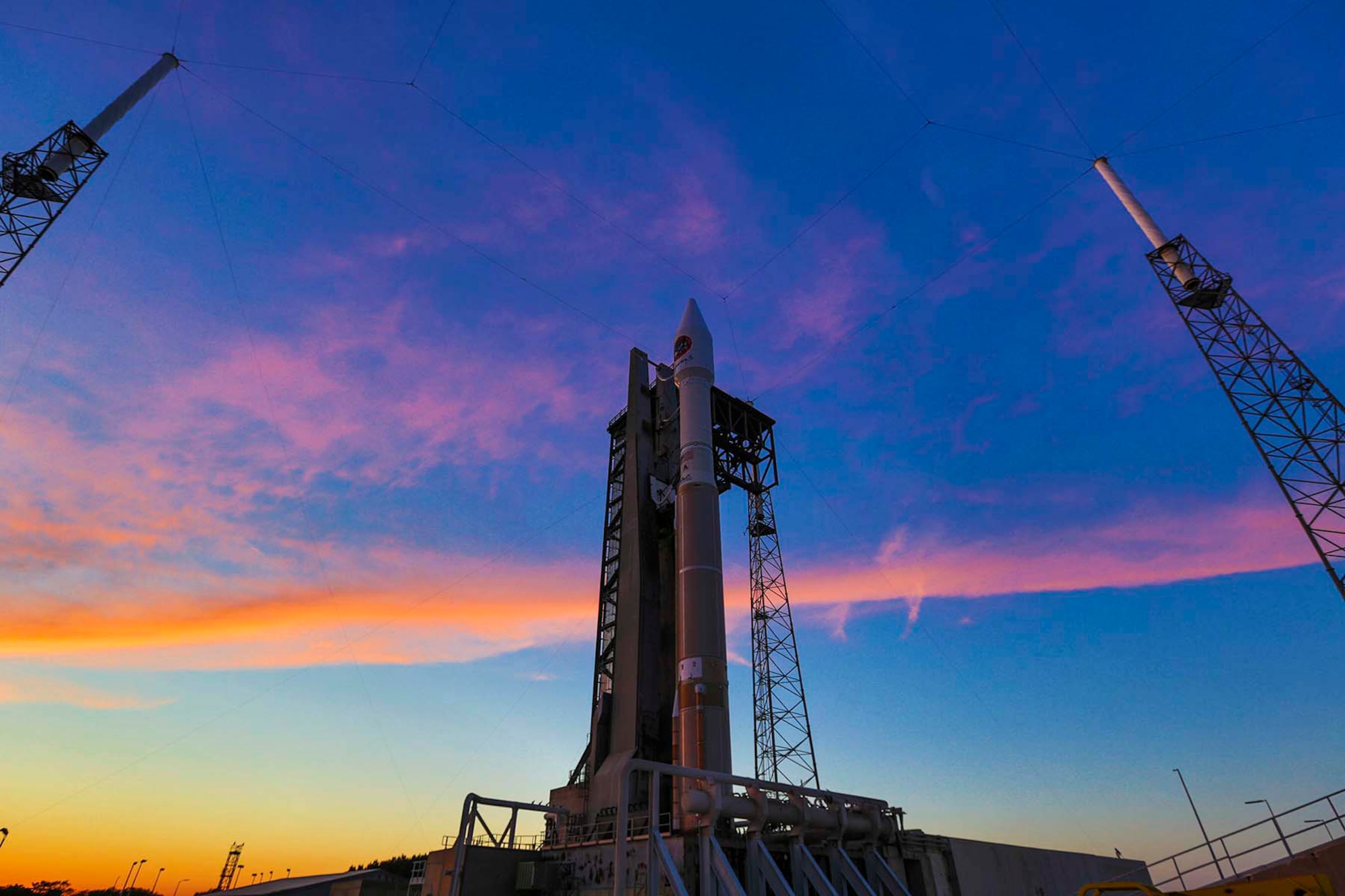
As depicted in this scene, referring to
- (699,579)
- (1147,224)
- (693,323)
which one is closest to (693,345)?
(693,323)

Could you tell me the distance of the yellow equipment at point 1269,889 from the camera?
1020 cm

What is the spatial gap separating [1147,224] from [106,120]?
170 feet

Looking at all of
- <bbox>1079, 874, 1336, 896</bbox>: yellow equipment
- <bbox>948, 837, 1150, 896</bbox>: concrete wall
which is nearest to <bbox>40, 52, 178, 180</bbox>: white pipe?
<bbox>1079, 874, 1336, 896</bbox>: yellow equipment

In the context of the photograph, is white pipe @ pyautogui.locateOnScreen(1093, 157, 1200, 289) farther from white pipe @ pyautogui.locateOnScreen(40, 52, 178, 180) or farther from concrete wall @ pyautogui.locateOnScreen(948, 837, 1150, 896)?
white pipe @ pyautogui.locateOnScreen(40, 52, 178, 180)

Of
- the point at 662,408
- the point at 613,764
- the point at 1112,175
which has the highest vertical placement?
the point at 1112,175

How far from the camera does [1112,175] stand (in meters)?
38.8

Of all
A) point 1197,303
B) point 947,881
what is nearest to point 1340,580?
point 1197,303

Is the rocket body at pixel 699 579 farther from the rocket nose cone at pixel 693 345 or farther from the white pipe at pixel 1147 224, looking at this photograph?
the white pipe at pixel 1147 224

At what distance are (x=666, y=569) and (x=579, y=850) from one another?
47.6 ft

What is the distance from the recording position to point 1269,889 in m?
10.6

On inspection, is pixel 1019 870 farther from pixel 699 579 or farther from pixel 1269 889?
pixel 1269 889

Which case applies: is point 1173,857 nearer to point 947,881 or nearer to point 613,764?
point 947,881

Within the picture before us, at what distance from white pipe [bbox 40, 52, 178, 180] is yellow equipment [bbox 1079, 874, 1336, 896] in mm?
42096

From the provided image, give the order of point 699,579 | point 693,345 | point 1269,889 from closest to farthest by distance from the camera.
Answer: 1. point 1269,889
2. point 699,579
3. point 693,345
